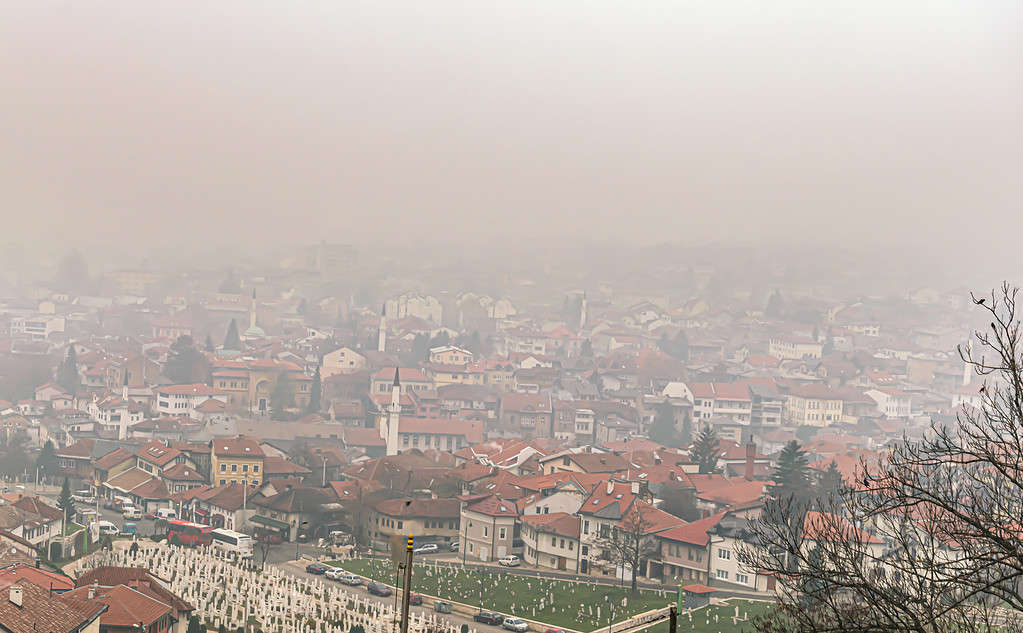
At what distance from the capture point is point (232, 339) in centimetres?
4153

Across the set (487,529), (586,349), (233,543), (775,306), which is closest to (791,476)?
(487,529)

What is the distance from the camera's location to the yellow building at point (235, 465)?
1712 cm

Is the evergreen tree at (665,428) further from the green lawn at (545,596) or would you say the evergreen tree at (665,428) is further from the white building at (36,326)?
the white building at (36,326)

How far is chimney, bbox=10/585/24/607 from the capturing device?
7629 mm

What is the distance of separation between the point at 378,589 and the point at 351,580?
1.72 feet

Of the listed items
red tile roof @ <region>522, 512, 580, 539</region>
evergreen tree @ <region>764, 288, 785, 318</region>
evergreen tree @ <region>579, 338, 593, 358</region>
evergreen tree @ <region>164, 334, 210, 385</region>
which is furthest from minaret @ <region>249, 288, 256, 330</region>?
red tile roof @ <region>522, 512, 580, 539</region>

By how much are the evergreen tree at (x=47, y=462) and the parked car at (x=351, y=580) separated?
9308mm

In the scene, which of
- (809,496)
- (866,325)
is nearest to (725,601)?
(809,496)

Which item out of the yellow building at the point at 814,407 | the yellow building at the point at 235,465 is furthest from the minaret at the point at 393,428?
the yellow building at the point at 814,407

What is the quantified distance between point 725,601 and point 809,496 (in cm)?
491

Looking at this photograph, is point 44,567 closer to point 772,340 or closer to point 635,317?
point 772,340

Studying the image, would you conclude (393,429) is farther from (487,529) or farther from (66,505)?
(487,529)

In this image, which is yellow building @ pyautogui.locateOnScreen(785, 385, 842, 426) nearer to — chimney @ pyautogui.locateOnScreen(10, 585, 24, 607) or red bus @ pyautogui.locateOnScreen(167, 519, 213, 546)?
red bus @ pyautogui.locateOnScreen(167, 519, 213, 546)

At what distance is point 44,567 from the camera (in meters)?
10.8
